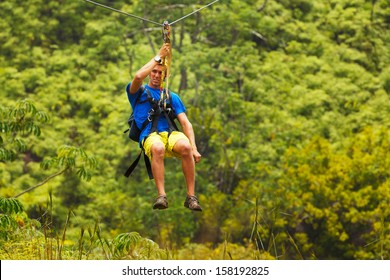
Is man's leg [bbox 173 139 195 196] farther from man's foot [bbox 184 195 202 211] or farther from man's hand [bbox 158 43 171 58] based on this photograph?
man's hand [bbox 158 43 171 58]

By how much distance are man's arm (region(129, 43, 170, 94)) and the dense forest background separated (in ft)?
48.5

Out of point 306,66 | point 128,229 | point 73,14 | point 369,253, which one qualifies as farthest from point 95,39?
point 369,253

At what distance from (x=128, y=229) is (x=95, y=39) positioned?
13.6m

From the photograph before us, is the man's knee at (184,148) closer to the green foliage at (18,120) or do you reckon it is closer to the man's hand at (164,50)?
the man's hand at (164,50)

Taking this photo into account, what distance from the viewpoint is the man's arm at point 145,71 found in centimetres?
558

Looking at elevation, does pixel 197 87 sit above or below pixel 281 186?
above

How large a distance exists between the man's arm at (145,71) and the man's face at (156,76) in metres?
0.07

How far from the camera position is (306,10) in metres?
39.2

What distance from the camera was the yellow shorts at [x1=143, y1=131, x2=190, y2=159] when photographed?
5.63 meters

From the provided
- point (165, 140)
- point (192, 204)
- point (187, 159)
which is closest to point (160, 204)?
point (192, 204)

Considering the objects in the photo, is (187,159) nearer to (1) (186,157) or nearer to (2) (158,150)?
(1) (186,157)

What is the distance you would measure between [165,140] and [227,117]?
24.1m

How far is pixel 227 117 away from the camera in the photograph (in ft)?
97.7

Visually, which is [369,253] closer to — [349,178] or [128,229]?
[349,178]
